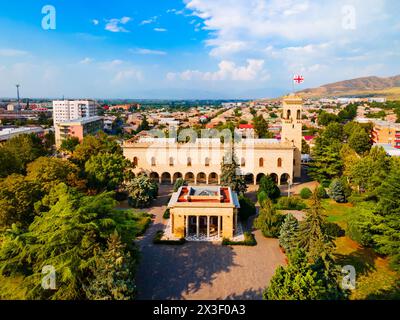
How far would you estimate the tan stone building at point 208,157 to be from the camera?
4025 centimetres

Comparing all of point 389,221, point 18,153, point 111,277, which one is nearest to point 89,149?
point 18,153

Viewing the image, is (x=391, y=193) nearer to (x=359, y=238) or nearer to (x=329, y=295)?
(x=359, y=238)

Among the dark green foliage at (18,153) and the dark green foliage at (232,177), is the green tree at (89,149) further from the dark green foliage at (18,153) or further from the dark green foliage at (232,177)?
the dark green foliage at (232,177)

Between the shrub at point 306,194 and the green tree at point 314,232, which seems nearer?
the green tree at point 314,232

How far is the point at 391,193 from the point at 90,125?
234 ft

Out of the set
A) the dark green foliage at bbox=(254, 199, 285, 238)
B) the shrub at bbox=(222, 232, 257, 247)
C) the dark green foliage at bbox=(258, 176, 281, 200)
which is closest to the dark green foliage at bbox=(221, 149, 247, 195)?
the dark green foliage at bbox=(258, 176, 281, 200)

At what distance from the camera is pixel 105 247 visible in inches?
711

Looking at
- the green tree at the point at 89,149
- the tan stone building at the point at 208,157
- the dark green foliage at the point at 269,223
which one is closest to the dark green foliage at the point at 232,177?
the tan stone building at the point at 208,157

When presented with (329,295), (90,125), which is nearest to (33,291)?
(329,295)

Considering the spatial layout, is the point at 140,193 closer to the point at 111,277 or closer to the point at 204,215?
the point at 204,215

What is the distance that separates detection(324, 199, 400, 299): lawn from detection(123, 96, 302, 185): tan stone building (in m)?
15.8

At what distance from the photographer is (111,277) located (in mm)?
15852

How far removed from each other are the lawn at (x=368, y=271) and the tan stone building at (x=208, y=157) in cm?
1582

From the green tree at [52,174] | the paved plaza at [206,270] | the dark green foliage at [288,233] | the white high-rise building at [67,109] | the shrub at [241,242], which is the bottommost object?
the paved plaza at [206,270]
